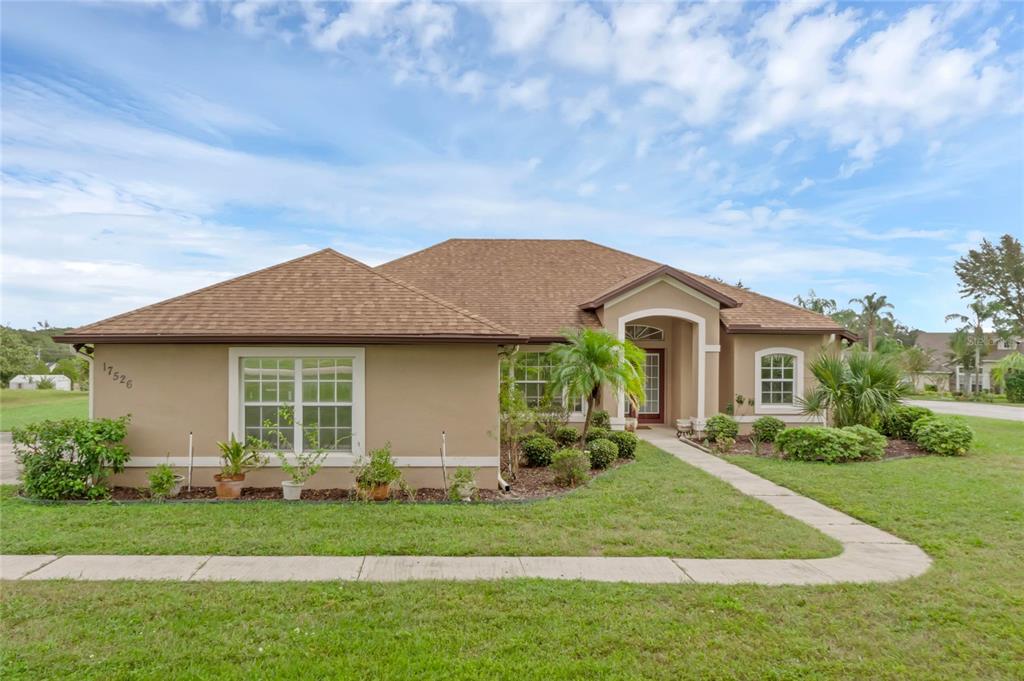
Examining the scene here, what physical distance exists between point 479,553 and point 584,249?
1606cm

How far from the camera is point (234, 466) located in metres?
8.95

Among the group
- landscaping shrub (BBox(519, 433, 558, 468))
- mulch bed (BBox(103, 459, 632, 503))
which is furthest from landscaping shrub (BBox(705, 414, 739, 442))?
mulch bed (BBox(103, 459, 632, 503))

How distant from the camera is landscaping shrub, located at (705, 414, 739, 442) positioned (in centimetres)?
1466

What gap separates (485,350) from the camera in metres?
9.67

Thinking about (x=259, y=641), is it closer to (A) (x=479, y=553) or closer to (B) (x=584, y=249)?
(A) (x=479, y=553)

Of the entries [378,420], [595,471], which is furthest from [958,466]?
[378,420]

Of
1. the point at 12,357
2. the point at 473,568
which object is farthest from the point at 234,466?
the point at 12,357

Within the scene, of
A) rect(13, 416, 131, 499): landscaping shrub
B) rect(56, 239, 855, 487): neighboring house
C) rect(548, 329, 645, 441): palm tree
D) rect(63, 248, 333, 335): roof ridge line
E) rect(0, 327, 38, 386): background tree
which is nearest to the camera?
rect(13, 416, 131, 499): landscaping shrub

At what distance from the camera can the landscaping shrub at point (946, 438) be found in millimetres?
13422

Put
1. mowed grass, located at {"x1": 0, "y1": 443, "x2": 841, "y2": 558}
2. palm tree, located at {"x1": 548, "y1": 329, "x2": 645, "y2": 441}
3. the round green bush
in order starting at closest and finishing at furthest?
1. mowed grass, located at {"x1": 0, "y1": 443, "x2": 841, "y2": 558}
2. palm tree, located at {"x1": 548, "y1": 329, "x2": 645, "y2": 441}
3. the round green bush

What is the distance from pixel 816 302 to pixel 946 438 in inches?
2034

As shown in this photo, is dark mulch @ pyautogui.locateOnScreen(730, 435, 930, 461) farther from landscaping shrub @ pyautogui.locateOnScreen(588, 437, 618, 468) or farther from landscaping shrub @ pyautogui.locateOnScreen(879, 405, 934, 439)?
landscaping shrub @ pyautogui.locateOnScreen(588, 437, 618, 468)

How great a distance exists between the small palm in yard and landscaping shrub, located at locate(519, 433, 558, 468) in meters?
7.83

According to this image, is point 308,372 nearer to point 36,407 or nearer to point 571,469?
point 571,469
